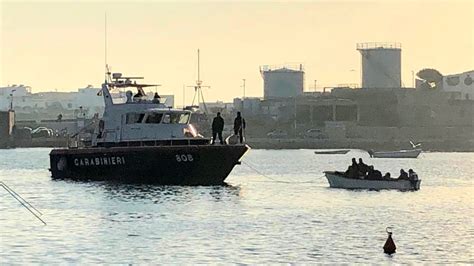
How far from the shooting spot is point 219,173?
61.0 m

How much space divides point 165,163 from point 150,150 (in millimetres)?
924

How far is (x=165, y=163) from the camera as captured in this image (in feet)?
194

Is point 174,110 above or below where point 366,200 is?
above

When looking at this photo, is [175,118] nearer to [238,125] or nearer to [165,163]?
[165,163]

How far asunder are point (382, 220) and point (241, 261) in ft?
43.7

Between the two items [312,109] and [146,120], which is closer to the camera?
[146,120]

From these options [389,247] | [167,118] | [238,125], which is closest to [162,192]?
[167,118]

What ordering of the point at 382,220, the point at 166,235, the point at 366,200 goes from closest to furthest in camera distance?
the point at 166,235
the point at 382,220
the point at 366,200

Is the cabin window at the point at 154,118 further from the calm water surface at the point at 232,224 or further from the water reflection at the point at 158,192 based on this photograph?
the calm water surface at the point at 232,224

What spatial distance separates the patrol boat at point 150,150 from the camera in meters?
59.1

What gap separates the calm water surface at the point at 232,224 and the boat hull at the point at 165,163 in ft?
2.45

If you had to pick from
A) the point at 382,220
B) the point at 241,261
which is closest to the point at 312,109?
the point at 382,220

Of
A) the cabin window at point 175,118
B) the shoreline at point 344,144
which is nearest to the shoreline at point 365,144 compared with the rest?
the shoreline at point 344,144

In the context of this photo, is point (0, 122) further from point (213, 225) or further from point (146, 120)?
point (213, 225)
